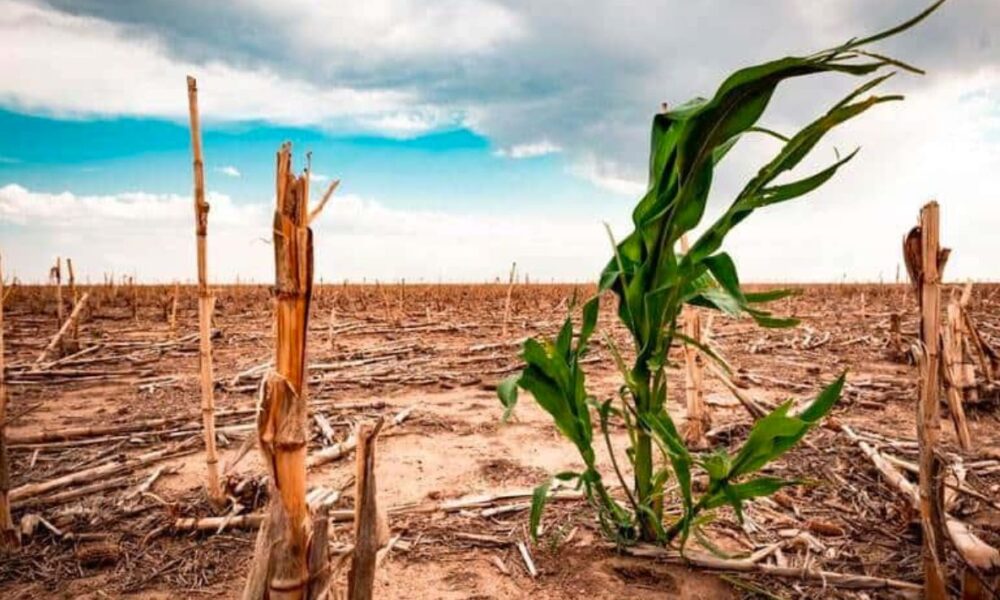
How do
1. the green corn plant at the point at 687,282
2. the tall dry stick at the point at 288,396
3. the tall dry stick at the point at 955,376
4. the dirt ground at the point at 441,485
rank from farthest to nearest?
the tall dry stick at the point at 955,376 < the dirt ground at the point at 441,485 < the green corn plant at the point at 687,282 < the tall dry stick at the point at 288,396

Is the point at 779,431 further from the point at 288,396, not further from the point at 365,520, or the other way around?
the point at 288,396

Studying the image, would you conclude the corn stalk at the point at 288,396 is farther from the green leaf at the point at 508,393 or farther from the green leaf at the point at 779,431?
→ the green leaf at the point at 779,431

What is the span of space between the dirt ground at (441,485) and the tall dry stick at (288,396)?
0.11 meters

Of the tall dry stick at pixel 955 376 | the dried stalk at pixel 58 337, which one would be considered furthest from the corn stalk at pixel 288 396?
the dried stalk at pixel 58 337

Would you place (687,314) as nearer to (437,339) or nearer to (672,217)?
(672,217)

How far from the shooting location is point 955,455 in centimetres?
400

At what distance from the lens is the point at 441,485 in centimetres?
378

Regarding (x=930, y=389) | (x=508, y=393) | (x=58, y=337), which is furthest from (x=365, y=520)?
(x=58, y=337)

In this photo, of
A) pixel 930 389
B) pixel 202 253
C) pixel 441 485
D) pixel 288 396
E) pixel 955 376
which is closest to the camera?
pixel 288 396

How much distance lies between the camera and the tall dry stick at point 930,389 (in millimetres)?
2107

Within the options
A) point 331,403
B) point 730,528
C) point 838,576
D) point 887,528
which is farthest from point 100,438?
point 887,528

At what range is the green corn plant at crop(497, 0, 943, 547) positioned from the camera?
1949 mm

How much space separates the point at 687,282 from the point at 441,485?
2.23 meters

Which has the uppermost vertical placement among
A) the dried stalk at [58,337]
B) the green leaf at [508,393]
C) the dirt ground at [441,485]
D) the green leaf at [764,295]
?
the green leaf at [764,295]
